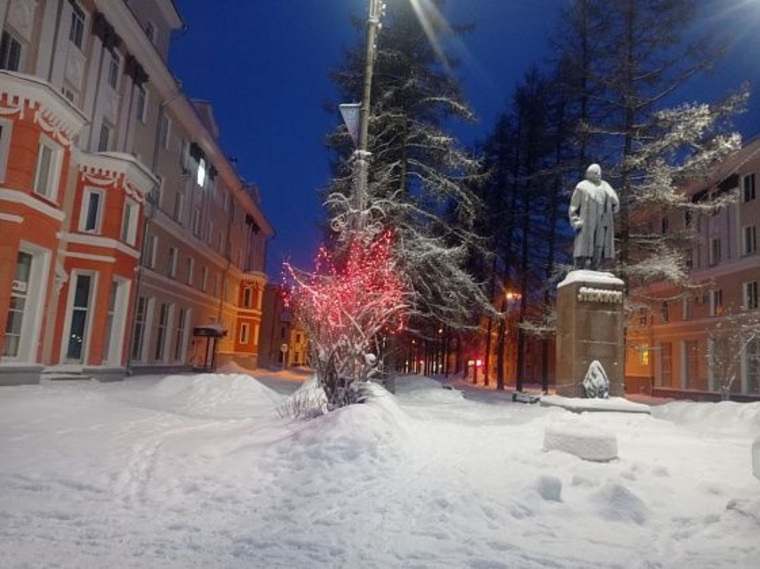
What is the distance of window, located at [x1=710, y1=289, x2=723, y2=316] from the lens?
1172 inches

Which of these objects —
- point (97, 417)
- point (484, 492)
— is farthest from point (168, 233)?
point (484, 492)

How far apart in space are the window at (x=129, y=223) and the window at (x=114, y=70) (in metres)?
4.57

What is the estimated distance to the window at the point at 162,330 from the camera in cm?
2709

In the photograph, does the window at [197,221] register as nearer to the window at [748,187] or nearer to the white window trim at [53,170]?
the white window trim at [53,170]

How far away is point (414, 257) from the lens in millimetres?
18531

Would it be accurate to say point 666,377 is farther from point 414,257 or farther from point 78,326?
point 78,326

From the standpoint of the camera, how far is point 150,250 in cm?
2497

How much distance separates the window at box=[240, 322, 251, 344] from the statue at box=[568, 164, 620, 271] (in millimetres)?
33311

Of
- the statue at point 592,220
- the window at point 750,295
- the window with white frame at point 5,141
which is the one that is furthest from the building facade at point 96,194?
the window at point 750,295

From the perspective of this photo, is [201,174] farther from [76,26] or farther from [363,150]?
[363,150]

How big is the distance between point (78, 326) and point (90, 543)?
15.8m

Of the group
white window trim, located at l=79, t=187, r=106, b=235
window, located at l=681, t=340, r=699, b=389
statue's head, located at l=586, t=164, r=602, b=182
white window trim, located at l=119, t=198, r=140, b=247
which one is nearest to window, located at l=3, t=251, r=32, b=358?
white window trim, located at l=79, t=187, r=106, b=235

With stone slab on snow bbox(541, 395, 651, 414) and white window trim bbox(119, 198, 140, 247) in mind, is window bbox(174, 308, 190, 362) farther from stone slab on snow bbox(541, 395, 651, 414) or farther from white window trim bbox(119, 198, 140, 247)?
stone slab on snow bbox(541, 395, 651, 414)

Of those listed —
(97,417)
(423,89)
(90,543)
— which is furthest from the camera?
(423,89)
